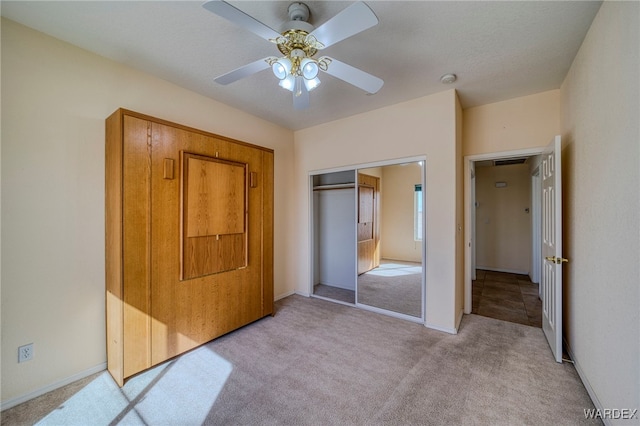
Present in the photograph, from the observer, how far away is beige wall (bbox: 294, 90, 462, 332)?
9.25 ft

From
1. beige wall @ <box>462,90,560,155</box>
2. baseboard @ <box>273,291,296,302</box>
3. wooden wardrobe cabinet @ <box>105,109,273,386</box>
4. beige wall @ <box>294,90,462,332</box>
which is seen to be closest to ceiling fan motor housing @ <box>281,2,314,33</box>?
wooden wardrobe cabinet @ <box>105,109,273,386</box>

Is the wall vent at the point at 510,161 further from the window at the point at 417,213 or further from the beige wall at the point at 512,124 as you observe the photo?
the window at the point at 417,213

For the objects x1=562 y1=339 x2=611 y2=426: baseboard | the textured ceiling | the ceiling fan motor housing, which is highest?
the textured ceiling

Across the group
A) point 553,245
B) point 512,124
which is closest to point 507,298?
point 553,245

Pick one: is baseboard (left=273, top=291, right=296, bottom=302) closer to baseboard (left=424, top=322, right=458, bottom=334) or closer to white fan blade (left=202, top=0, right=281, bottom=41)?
baseboard (left=424, top=322, right=458, bottom=334)

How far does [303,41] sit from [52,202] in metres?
2.25

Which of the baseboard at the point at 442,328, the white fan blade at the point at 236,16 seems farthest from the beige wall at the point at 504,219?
the white fan blade at the point at 236,16

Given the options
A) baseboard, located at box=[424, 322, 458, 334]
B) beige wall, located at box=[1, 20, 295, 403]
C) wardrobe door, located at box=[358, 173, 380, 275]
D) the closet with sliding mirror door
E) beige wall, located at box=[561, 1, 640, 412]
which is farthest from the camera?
wardrobe door, located at box=[358, 173, 380, 275]

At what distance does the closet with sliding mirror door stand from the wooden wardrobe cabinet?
1.46 m

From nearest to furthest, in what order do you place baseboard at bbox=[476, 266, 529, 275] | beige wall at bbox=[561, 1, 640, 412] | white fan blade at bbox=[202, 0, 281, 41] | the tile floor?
white fan blade at bbox=[202, 0, 281, 41] < beige wall at bbox=[561, 1, 640, 412] < the tile floor < baseboard at bbox=[476, 266, 529, 275]

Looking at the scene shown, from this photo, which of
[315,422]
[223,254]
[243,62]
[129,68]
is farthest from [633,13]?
[129,68]

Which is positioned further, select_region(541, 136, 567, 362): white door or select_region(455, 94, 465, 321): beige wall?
select_region(455, 94, 465, 321): beige wall

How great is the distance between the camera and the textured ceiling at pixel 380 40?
1.69 metres

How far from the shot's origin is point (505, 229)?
5547 mm
